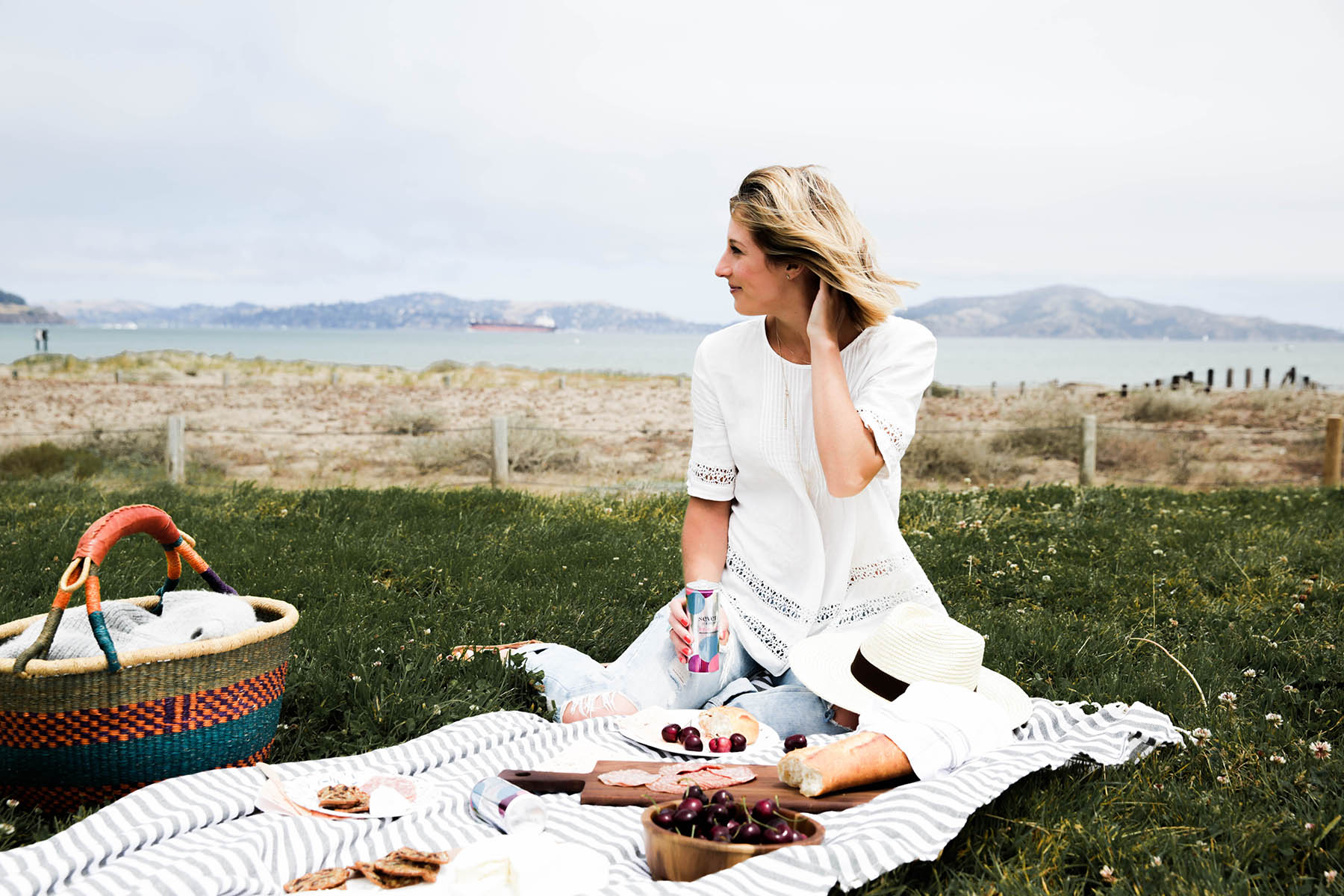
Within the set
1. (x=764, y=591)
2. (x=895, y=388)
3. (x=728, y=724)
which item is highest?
(x=895, y=388)

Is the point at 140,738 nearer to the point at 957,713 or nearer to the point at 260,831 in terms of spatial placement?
the point at 260,831

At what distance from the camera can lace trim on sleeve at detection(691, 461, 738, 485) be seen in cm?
364

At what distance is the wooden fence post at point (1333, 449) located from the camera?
11836mm

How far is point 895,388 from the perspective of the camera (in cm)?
322

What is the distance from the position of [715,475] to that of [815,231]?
3.24 feet

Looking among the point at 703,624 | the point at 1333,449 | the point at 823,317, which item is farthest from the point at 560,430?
the point at 823,317

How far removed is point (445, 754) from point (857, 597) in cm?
149

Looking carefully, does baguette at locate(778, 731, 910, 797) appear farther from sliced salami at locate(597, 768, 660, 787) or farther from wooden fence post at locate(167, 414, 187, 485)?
wooden fence post at locate(167, 414, 187, 485)

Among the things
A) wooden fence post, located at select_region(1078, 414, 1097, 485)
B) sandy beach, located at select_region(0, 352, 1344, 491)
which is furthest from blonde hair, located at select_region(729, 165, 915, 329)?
wooden fence post, located at select_region(1078, 414, 1097, 485)

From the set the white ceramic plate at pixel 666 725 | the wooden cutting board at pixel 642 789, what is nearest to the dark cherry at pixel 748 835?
the wooden cutting board at pixel 642 789

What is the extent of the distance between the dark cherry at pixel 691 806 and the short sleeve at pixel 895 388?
1.33 meters

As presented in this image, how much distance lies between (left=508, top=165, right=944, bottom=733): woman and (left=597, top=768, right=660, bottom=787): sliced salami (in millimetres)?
665

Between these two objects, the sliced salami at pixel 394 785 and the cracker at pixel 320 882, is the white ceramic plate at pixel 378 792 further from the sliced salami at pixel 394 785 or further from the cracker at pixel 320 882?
the cracker at pixel 320 882

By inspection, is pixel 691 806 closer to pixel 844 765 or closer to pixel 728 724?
pixel 844 765
